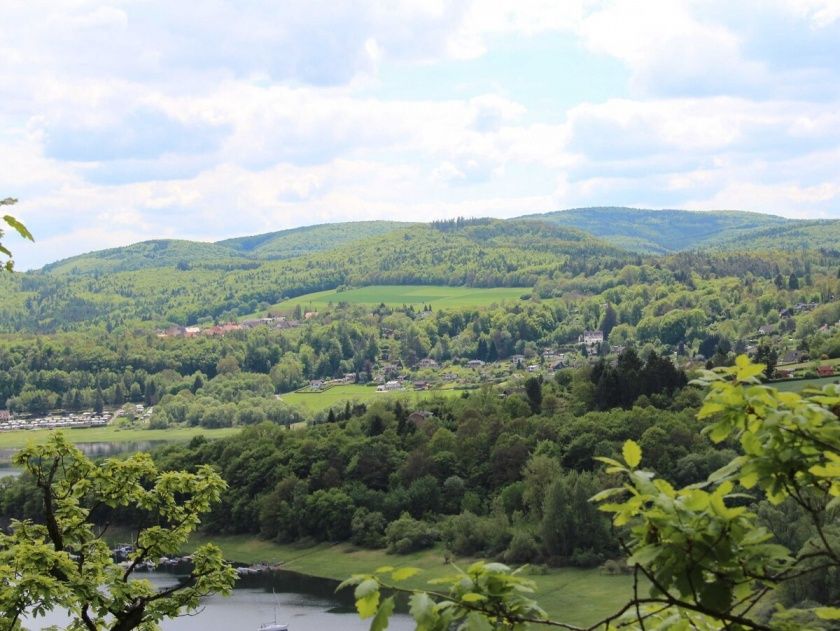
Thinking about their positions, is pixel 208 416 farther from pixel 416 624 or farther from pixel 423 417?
pixel 416 624

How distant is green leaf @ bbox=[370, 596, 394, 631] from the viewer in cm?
403

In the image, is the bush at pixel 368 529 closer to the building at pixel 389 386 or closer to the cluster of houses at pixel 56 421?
the building at pixel 389 386

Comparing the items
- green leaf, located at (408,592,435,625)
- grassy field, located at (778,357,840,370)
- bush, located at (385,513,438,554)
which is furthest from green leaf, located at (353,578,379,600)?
grassy field, located at (778,357,840,370)

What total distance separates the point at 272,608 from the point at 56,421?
9875 centimetres

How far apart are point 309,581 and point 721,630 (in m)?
52.3

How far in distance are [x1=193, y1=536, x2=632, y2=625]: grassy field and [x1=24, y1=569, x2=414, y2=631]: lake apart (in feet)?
6.78

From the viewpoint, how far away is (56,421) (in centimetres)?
13875

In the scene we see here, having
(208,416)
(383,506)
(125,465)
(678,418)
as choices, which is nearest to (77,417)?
(208,416)

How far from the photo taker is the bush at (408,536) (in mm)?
57406

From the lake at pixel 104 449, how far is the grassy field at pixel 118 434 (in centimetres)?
192

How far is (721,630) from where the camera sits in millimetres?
4480

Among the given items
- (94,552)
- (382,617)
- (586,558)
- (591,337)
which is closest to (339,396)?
(591,337)

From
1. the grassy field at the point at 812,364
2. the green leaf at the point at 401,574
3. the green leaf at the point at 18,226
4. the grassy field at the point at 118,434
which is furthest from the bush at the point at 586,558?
the grassy field at the point at 118,434

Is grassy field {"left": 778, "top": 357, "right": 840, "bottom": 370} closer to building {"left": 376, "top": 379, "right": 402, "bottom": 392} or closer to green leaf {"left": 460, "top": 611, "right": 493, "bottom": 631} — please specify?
building {"left": 376, "top": 379, "right": 402, "bottom": 392}
